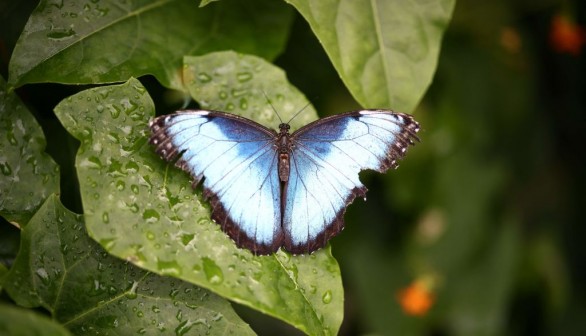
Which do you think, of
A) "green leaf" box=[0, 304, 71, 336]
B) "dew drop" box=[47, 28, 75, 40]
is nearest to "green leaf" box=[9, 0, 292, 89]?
"dew drop" box=[47, 28, 75, 40]

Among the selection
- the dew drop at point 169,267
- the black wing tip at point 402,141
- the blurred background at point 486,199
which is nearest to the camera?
the dew drop at point 169,267

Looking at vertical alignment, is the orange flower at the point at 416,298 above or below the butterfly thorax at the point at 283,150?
below

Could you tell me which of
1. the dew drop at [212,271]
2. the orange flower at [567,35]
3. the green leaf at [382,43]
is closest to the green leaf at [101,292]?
the dew drop at [212,271]

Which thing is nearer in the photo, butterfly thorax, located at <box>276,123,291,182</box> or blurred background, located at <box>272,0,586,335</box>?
butterfly thorax, located at <box>276,123,291,182</box>

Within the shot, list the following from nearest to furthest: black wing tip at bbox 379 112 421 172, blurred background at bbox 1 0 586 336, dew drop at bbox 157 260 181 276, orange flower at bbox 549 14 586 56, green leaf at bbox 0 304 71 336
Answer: green leaf at bbox 0 304 71 336
dew drop at bbox 157 260 181 276
black wing tip at bbox 379 112 421 172
orange flower at bbox 549 14 586 56
blurred background at bbox 1 0 586 336

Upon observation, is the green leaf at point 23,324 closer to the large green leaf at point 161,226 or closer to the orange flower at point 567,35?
the large green leaf at point 161,226

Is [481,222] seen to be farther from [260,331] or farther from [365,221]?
[260,331]

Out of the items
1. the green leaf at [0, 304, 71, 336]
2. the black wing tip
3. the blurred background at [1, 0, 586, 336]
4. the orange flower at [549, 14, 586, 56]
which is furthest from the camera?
the blurred background at [1, 0, 586, 336]

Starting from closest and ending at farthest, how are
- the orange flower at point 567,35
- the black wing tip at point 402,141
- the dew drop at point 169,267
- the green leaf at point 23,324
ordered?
the green leaf at point 23,324 → the dew drop at point 169,267 → the black wing tip at point 402,141 → the orange flower at point 567,35

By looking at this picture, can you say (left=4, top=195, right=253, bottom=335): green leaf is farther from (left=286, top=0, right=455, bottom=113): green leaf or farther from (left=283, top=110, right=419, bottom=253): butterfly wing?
(left=286, top=0, right=455, bottom=113): green leaf
